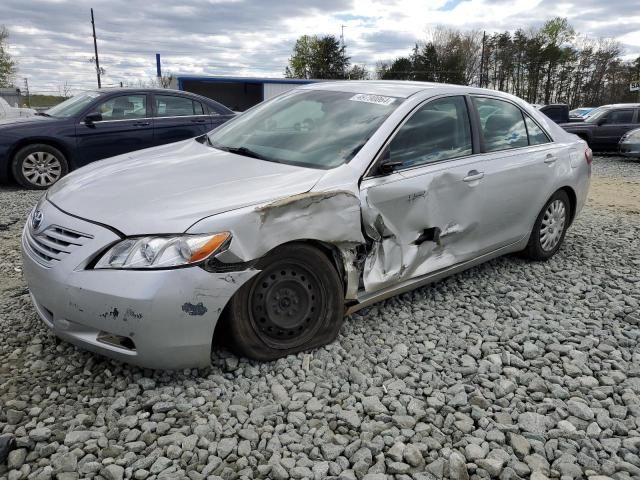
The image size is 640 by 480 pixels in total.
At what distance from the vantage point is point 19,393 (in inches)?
106

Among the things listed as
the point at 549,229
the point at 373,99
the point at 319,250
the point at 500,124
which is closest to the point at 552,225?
the point at 549,229

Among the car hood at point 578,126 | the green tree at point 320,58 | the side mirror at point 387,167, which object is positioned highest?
the green tree at point 320,58

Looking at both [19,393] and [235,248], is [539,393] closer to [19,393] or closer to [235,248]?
[235,248]

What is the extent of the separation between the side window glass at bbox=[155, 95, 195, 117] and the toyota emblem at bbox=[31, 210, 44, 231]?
5.95 m

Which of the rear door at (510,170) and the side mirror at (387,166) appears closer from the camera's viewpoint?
the side mirror at (387,166)

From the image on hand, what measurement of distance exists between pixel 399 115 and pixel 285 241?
126cm

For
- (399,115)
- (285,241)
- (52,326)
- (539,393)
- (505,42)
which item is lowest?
(539,393)

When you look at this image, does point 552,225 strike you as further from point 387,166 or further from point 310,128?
point 310,128

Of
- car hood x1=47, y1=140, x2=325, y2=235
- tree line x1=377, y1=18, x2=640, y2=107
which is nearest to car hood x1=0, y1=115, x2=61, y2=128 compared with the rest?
car hood x1=47, y1=140, x2=325, y2=235

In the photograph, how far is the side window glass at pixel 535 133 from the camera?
15.0 ft

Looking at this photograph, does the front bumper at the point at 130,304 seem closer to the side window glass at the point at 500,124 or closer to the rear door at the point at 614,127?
the side window glass at the point at 500,124

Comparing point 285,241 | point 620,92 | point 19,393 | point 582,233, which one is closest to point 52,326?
point 19,393

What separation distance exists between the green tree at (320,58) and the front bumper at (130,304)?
60794mm

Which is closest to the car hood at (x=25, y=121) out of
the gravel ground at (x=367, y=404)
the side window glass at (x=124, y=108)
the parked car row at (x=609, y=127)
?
the side window glass at (x=124, y=108)
